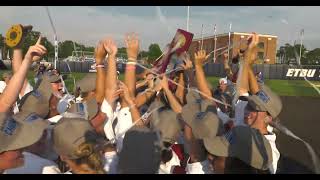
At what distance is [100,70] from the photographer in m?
4.19

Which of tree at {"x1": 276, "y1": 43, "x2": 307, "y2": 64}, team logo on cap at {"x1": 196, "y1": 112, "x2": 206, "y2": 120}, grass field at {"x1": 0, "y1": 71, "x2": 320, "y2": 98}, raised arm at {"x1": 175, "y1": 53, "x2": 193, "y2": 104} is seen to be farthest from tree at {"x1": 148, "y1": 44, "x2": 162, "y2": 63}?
grass field at {"x1": 0, "y1": 71, "x2": 320, "y2": 98}

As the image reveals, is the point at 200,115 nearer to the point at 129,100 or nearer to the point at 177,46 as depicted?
the point at 129,100

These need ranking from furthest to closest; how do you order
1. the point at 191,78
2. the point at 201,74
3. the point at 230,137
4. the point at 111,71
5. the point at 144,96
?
the point at 191,78, the point at 144,96, the point at 201,74, the point at 111,71, the point at 230,137

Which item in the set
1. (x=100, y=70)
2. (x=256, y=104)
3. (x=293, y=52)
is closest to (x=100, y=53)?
(x=100, y=70)

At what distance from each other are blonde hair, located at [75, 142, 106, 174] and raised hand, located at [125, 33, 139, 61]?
4.65ft

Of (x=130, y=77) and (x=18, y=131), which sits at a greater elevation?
(x=130, y=77)

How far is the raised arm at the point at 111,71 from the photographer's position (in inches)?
144

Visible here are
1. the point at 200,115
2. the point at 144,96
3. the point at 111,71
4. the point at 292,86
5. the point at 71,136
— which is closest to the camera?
the point at 71,136

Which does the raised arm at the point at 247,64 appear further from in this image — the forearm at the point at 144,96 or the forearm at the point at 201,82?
the forearm at the point at 144,96

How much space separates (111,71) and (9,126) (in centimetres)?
102

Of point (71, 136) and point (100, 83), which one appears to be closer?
point (71, 136)

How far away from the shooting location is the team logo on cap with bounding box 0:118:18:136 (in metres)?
2.90

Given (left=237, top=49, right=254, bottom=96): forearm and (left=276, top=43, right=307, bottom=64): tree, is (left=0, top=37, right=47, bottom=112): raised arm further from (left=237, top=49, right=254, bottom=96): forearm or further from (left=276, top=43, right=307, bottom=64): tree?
(left=276, top=43, right=307, bottom=64): tree
